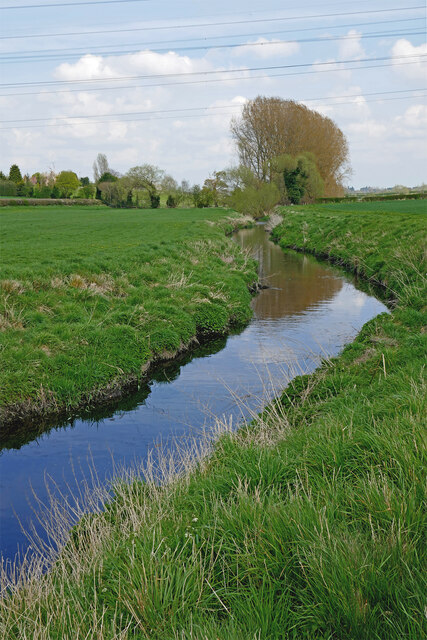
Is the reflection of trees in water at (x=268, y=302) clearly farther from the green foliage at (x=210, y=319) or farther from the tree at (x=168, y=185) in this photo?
the tree at (x=168, y=185)

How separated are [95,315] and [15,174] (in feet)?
302

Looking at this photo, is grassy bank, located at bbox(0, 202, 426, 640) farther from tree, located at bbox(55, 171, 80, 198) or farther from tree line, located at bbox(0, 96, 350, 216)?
tree, located at bbox(55, 171, 80, 198)

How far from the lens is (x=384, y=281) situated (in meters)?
19.5

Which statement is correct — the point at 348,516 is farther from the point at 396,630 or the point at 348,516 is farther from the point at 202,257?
the point at 202,257

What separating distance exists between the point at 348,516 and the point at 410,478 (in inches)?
24.8

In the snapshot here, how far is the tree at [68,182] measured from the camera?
96275mm

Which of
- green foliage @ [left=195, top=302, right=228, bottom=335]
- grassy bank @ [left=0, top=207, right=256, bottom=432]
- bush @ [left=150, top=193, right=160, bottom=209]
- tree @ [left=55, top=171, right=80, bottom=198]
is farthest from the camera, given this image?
tree @ [left=55, top=171, right=80, bottom=198]

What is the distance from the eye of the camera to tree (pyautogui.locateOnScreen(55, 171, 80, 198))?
316ft

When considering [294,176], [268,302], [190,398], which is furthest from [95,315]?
[294,176]

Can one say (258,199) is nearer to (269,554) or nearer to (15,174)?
(15,174)

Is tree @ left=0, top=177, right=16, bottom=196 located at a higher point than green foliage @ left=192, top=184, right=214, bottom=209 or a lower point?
higher

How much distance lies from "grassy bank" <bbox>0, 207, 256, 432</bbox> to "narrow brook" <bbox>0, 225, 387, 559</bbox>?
637 millimetres

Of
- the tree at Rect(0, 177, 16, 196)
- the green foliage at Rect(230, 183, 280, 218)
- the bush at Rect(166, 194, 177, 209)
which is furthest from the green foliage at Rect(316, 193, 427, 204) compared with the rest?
the tree at Rect(0, 177, 16, 196)

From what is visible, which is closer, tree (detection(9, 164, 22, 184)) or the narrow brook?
the narrow brook
